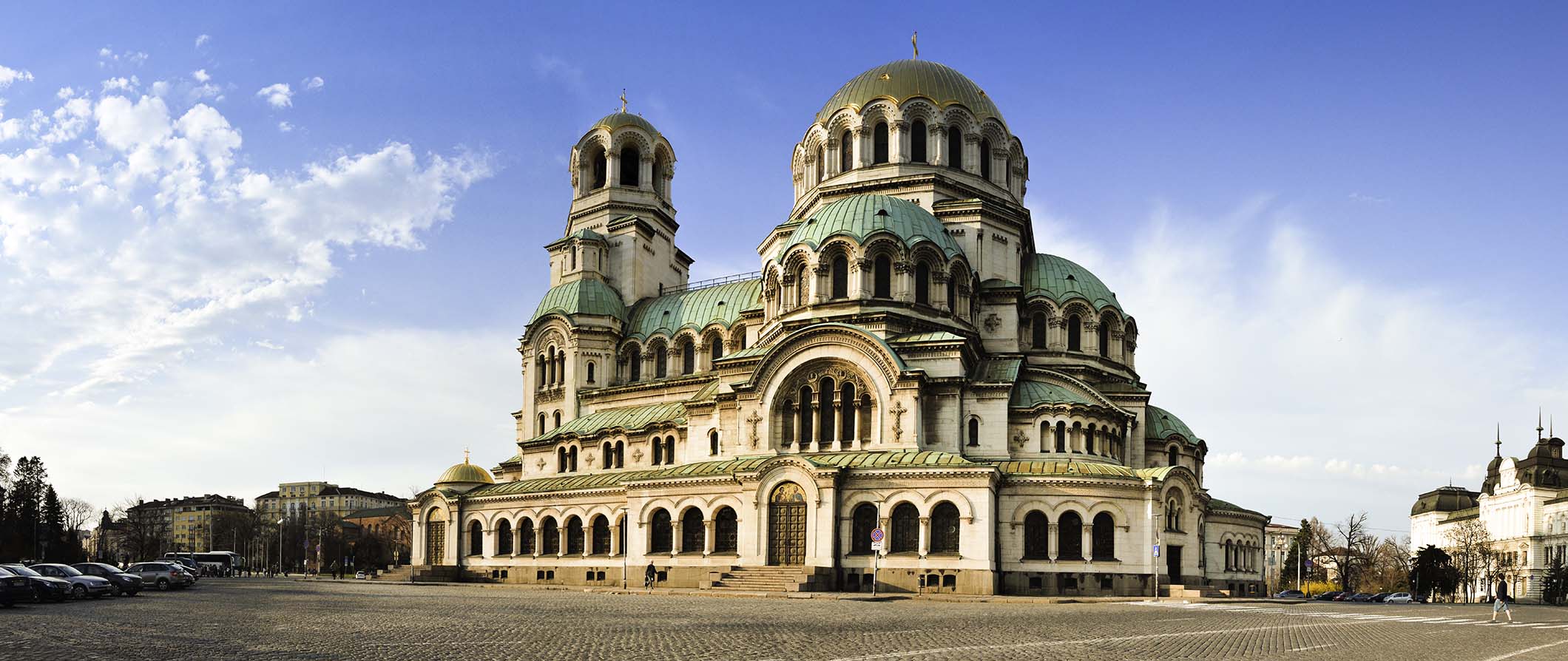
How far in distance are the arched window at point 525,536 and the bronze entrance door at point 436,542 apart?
533 cm

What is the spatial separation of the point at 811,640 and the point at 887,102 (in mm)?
44604

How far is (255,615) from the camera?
27.6 metres

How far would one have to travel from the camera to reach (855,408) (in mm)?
51625

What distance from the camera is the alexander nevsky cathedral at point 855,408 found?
48.9 m

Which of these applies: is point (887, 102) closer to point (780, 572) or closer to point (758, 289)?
point (758, 289)

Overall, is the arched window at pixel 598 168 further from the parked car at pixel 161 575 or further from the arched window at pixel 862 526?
the parked car at pixel 161 575

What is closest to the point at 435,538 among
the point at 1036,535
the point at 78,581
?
the point at 78,581

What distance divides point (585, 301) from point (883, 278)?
20967 millimetres

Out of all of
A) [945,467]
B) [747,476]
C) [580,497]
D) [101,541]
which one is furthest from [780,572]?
[101,541]

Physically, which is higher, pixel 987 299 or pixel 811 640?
pixel 987 299

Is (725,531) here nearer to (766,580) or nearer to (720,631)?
(766,580)

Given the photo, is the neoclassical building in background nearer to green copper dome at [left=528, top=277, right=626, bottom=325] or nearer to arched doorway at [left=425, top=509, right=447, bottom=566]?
green copper dome at [left=528, top=277, right=626, bottom=325]

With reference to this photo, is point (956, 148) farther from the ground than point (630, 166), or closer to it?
closer to it

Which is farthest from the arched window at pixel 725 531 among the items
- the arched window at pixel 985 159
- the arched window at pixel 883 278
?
the arched window at pixel 985 159
